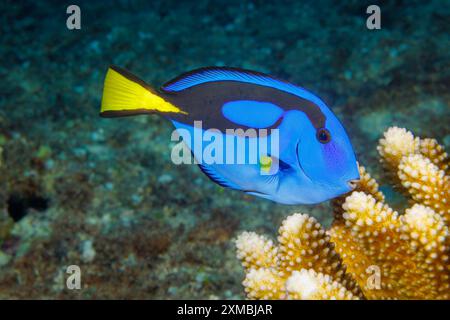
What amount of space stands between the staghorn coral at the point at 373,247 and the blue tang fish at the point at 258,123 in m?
0.50

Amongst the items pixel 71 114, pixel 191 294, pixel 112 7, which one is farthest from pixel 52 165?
pixel 112 7

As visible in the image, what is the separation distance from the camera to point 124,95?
1.51 metres

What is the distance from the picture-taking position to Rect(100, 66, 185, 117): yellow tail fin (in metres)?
1.50

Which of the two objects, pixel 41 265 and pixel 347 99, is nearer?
pixel 41 265

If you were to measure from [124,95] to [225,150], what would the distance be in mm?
416

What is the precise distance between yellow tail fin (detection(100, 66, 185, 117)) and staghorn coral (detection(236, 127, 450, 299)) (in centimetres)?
91

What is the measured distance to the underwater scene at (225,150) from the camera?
4.87 ft

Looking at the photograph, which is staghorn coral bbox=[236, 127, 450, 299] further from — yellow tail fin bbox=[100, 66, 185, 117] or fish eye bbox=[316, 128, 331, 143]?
yellow tail fin bbox=[100, 66, 185, 117]

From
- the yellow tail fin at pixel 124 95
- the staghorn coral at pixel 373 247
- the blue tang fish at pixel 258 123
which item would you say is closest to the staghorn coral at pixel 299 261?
the staghorn coral at pixel 373 247

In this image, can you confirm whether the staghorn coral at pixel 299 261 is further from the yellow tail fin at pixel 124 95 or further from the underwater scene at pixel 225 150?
the yellow tail fin at pixel 124 95

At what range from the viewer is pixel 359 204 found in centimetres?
187
